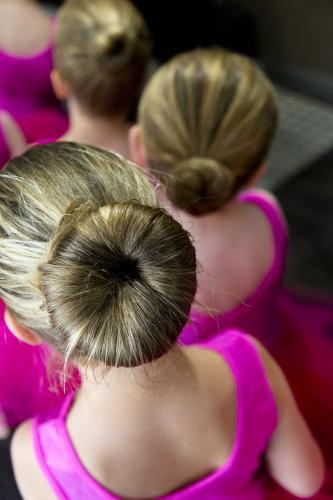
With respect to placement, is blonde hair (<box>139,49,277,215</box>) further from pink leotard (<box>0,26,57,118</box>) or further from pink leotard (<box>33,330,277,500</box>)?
pink leotard (<box>0,26,57,118</box>)

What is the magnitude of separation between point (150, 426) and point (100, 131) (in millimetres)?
725

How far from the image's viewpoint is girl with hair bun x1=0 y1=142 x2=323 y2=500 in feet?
1.47

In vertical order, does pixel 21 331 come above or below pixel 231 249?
above

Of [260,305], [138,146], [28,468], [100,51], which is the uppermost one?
[100,51]

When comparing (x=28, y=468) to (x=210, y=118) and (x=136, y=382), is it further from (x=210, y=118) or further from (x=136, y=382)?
(x=210, y=118)

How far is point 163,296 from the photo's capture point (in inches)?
17.7

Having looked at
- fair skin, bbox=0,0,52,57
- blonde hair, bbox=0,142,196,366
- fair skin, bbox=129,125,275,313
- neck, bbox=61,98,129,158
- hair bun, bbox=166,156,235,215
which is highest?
blonde hair, bbox=0,142,196,366

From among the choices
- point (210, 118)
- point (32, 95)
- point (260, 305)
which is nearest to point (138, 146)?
point (210, 118)

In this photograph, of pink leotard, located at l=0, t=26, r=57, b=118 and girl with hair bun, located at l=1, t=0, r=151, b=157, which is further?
pink leotard, located at l=0, t=26, r=57, b=118

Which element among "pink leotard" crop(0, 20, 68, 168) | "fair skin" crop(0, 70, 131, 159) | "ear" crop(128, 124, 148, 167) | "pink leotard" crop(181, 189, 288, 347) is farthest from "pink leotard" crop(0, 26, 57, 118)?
"pink leotard" crop(181, 189, 288, 347)

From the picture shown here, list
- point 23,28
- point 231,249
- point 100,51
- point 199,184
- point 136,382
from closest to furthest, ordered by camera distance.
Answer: point 136,382, point 199,184, point 231,249, point 100,51, point 23,28

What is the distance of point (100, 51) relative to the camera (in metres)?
1.06

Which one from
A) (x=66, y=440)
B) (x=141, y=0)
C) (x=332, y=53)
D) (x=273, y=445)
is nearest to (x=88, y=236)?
(x=66, y=440)

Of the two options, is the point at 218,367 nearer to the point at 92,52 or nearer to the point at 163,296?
the point at 163,296
